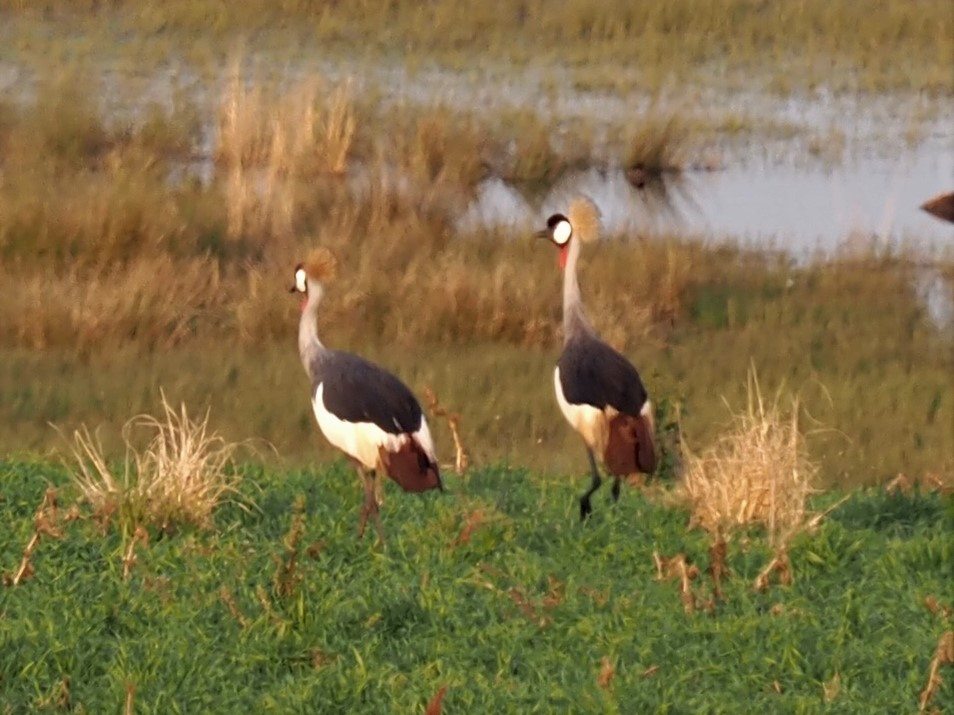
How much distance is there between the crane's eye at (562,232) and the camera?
23.8 ft

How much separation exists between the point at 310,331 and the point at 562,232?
1302 mm

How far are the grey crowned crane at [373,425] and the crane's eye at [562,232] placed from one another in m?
1.45

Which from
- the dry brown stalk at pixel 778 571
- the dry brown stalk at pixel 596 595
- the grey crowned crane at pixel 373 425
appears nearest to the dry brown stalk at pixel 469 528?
the grey crowned crane at pixel 373 425

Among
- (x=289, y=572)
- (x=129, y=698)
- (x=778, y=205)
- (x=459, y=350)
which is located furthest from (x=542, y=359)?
(x=778, y=205)

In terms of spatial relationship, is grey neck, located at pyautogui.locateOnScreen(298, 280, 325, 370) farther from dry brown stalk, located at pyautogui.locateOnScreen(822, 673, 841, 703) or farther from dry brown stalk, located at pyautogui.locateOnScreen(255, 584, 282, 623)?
dry brown stalk, located at pyautogui.locateOnScreen(822, 673, 841, 703)

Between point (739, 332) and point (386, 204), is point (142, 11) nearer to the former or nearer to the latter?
point (386, 204)

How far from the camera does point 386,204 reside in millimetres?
12266

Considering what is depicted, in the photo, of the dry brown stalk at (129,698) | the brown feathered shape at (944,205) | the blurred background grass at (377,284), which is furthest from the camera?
the blurred background grass at (377,284)

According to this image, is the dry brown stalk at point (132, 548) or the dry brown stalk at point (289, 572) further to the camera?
the dry brown stalk at point (132, 548)

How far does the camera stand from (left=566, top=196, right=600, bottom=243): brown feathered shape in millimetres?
7246

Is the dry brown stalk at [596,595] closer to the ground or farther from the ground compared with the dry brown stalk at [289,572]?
closer to the ground

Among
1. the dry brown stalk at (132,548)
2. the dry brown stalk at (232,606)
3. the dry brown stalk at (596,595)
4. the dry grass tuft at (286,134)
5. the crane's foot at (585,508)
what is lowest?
the dry grass tuft at (286,134)

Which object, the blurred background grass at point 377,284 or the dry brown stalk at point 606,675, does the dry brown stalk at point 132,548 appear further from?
the blurred background grass at point 377,284

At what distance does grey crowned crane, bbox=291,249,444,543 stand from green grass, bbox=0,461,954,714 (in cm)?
15
